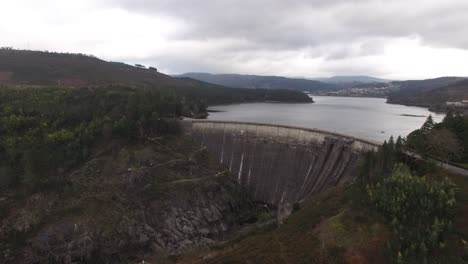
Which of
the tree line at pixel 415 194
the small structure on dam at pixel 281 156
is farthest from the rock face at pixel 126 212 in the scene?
the tree line at pixel 415 194

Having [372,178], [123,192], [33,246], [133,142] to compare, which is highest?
[372,178]

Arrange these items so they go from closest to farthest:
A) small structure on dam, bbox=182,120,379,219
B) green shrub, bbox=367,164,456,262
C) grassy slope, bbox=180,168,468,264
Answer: green shrub, bbox=367,164,456,262 < grassy slope, bbox=180,168,468,264 < small structure on dam, bbox=182,120,379,219

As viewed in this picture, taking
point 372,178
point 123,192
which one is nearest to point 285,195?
point 372,178

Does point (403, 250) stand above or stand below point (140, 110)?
below

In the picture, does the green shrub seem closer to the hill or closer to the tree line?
the tree line

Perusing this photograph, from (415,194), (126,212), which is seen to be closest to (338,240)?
(415,194)

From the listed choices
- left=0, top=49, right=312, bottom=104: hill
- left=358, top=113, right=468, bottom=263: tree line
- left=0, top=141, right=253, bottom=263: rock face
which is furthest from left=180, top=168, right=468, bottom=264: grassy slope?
left=0, top=49, right=312, bottom=104: hill

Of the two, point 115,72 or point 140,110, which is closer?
point 140,110

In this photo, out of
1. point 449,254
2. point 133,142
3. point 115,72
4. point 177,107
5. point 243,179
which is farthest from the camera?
point 115,72

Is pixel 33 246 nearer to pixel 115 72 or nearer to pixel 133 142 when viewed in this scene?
pixel 133 142
